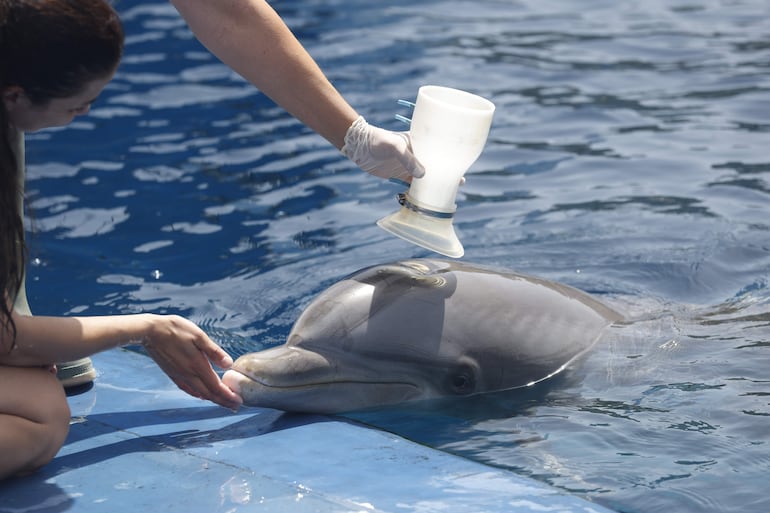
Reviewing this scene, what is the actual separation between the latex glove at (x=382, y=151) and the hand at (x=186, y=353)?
91 centimetres

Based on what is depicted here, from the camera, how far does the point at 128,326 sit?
144 inches

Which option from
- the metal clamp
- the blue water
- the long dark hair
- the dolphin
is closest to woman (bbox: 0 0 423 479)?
the long dark hair

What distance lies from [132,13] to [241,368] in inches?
378

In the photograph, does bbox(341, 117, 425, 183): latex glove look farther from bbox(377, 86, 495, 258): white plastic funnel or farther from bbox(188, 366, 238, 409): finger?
bbox(188, 366, 238, 409): finger

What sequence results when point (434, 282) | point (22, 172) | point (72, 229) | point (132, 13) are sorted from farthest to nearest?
point (132, 13) → point (72, 229) → point (434, 282) → point (22, 172)

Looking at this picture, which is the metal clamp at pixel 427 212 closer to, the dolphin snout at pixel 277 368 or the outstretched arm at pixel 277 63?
the outstretched arm at pixel 277 63

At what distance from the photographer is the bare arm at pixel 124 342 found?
11.6ft

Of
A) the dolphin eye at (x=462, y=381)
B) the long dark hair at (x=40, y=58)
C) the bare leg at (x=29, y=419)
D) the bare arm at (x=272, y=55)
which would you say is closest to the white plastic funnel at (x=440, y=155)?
the bare arm at (x=272, y=55)

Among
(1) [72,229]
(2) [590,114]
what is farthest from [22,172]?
(2) [590,114]

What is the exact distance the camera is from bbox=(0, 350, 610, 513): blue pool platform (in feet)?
11.5

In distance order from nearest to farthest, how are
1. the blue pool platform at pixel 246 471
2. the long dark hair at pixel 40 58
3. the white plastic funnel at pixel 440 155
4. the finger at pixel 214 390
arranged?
1. the long dark hair at pixel 40 58
2. the blue pool platform at pixel 246 471
3. the finger at pixel 214 390
4. the white plastic funnel at pixel 440 155

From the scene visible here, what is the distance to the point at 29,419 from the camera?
3592 mm

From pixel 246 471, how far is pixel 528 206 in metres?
4.40

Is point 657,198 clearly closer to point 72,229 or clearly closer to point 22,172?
point 72,229
